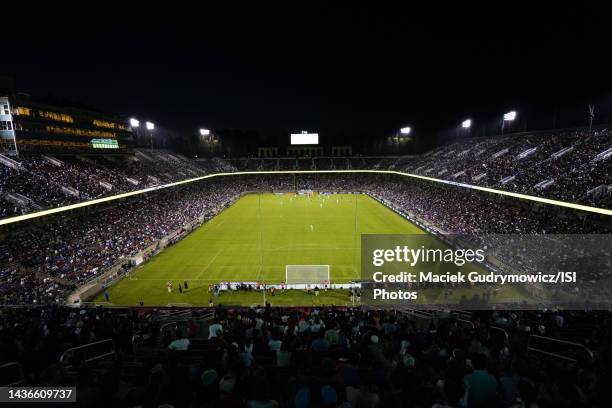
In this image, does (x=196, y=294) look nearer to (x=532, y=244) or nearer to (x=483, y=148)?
(x=532, y=244)

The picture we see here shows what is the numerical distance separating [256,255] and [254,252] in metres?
1.04

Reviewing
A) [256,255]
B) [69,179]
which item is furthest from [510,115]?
[69,179]

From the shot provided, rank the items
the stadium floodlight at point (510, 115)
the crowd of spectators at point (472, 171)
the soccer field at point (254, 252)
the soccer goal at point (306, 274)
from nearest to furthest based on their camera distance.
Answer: the soccer field at point (254, 252) < the soccer goal at point (306, 274) < the crowd of spectators at point (472, 171) < the stadium floodlight at point (510, 115)

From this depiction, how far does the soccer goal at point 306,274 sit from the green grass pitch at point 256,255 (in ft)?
2.16

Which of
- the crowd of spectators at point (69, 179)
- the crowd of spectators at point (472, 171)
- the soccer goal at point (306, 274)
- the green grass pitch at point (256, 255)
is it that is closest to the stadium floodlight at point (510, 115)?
the crowd of spectators at point (472, 171)

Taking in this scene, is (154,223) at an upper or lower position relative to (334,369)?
lower

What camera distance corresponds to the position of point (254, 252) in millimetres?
32562

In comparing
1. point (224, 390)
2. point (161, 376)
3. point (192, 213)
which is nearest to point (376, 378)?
point (224, 390)

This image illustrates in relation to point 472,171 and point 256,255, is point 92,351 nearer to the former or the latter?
point 256,255

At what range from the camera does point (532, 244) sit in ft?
73.6

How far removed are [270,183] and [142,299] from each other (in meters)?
65.8

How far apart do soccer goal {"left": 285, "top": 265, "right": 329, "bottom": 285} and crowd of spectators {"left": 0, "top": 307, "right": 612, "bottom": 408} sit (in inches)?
585

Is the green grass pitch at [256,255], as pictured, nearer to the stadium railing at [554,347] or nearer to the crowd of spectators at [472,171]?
the stadium railing at [554,347]

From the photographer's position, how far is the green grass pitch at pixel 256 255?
22.3 m
